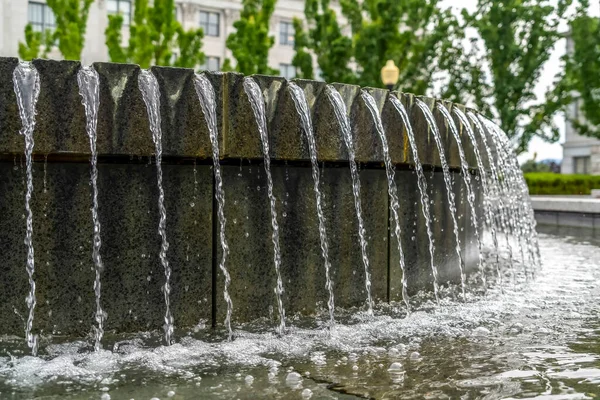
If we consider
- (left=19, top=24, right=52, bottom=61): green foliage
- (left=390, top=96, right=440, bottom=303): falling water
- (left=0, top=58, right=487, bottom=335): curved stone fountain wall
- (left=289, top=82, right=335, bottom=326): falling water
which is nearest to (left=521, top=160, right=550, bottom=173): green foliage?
(left=19, top=24, right=52, bottom=61): green foliage

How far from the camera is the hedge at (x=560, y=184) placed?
→ 101 feet

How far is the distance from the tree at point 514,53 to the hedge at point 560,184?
221cm

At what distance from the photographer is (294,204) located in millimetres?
5387

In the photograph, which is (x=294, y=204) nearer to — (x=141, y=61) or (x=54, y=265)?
(x=54, y=265)

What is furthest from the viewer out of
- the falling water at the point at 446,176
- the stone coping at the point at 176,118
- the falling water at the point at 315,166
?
the falling water at the point at 446,176

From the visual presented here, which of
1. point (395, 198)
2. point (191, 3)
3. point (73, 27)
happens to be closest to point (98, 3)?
point (191, 3)

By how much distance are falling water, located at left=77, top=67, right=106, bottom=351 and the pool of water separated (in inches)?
5.9

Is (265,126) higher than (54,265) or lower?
higher

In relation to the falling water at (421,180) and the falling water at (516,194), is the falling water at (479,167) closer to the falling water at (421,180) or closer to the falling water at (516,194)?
the falling water at (421,180)

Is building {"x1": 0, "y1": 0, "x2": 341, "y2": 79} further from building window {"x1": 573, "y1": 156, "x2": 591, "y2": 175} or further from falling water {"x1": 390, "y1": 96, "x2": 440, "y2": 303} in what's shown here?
falling water {"x1": 390, "y1": 96, "x2": 440, "y2": 303}

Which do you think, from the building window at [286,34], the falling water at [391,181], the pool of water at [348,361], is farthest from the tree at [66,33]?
the pool of water at [348,361]

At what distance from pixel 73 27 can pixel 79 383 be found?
28.1 metres

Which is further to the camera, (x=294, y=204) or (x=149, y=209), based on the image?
(x=294, y=204)

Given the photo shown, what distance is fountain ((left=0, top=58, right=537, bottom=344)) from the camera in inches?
177
